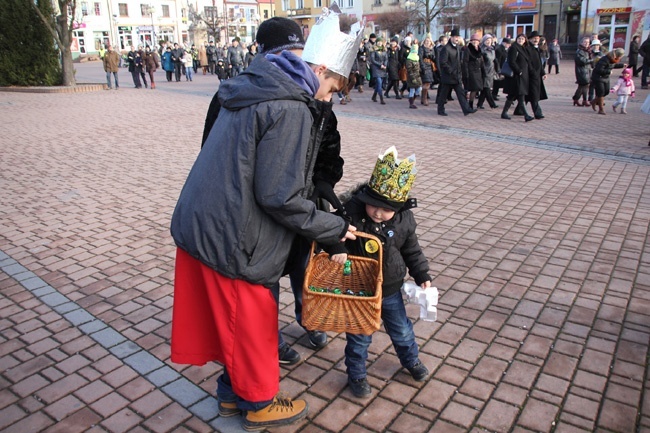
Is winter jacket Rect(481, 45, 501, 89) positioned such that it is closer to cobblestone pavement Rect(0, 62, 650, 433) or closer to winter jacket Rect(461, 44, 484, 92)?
winter jacket Rect(461, 44, 484, 92)

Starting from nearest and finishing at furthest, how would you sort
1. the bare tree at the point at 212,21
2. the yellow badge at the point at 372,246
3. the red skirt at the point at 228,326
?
1. the red skirt at the point at 228,326
2. the yellow badge at the point at 372,246
3. the bare tree at the point at 212,21

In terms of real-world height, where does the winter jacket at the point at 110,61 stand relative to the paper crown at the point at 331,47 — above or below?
above

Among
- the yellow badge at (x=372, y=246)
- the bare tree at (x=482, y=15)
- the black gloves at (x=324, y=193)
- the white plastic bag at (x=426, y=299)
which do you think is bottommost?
the white plastic bag at (x=426, y=299)

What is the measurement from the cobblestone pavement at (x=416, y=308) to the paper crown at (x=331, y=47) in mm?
1736

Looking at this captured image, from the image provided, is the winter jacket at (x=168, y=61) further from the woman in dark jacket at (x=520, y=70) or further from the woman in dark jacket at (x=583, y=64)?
the woman in dark jacket at (x=583, y=64)

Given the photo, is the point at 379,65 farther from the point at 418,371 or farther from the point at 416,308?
the point at 418,371

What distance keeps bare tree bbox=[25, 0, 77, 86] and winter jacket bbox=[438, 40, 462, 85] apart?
50.3 ft

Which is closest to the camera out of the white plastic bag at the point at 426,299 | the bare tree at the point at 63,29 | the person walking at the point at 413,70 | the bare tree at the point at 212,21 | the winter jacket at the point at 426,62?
the white plastic bag at the point at 426,299

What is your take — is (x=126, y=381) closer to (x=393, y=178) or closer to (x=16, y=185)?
(x=393, y=178)

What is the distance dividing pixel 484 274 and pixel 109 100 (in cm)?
1687

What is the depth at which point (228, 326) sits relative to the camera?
7.73 ft

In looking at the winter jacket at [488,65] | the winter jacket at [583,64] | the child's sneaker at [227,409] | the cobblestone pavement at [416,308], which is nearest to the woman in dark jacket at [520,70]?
the winter jacket at [488,65]

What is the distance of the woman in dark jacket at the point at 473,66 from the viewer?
12.9m

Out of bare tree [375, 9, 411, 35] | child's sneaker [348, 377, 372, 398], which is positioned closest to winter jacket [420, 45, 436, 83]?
child's sneaker [348, 377, 372, 398]
